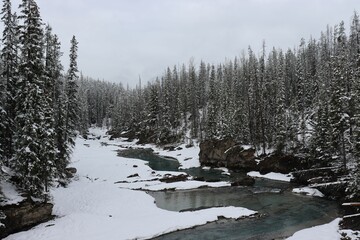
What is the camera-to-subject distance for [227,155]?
61.1 metres

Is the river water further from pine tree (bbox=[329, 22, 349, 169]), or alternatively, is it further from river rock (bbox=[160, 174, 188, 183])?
pine tree (bbox=[329, 22, 349, 169])

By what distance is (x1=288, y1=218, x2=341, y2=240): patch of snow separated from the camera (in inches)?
848

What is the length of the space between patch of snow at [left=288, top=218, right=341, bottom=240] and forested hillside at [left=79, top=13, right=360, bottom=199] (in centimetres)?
547

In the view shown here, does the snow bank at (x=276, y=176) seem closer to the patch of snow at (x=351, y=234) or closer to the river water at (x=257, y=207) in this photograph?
the river water at (x=257, y=207)

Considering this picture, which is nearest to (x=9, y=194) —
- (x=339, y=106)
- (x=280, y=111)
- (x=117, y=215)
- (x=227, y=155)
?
(x=117, y=215)

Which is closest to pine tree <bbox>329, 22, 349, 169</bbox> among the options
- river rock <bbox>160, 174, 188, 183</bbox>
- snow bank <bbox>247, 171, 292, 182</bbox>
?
snow bank <bbox>247, 171, 292, 182</bbox>

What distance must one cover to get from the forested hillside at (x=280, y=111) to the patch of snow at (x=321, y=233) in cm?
547

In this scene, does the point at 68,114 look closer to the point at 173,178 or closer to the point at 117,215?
the point at 173,178

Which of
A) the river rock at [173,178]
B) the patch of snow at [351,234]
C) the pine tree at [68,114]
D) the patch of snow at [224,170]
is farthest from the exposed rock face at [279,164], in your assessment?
the pine tree at [68,114]

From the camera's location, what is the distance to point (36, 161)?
82.6 ft

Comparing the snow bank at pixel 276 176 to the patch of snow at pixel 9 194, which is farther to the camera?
the snow bank at pixel 276 176

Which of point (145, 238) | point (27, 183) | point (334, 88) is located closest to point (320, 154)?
point (334, 88)

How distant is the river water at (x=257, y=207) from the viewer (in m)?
24.5

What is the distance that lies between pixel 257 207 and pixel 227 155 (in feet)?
94.4
